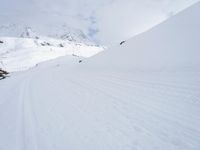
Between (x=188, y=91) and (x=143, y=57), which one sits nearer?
Result: (x=188, y=91)

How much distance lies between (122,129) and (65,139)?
1.43m

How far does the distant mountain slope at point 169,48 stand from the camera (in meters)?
10.1

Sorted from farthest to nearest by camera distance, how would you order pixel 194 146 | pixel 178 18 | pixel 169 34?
pixel 178 18, pixel 169 34, pixel 194 146

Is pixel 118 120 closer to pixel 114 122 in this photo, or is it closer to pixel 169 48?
pixel 114 122

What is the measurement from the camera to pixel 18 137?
4520mm

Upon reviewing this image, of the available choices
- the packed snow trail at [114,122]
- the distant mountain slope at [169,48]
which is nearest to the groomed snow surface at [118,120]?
the packed snow trail at [114,122]

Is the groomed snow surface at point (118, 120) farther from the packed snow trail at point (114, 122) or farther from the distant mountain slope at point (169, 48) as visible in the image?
the distant mountain slope at point (169, 48)

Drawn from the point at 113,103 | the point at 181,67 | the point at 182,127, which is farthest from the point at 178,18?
the point at 182,127

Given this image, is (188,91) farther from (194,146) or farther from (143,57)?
(143,57)

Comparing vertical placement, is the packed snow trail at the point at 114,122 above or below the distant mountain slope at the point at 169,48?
below

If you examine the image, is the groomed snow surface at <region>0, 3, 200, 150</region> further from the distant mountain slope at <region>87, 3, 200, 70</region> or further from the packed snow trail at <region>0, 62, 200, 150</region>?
the distant mountain slope at <region>87, 3, 200, 70</region>

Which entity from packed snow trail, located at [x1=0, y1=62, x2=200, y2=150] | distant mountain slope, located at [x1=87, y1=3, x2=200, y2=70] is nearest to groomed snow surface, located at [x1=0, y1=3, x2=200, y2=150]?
packed snow trail, located at [x1=0, y1=62, x2=200, y2=150]

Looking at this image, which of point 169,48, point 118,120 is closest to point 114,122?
point 118,120

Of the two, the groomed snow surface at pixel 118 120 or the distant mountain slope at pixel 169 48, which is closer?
the groomed snow surface at pixel 118 120
